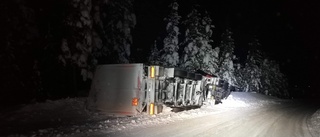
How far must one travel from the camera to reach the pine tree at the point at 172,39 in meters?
44.6

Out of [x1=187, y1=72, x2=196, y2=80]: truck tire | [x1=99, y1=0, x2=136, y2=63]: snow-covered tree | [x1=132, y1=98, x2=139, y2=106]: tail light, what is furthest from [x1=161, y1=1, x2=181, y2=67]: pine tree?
[x1=132, y1=98, x2=139, y2=106]: tail light

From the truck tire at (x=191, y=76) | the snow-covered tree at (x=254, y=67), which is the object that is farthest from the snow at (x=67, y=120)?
the snow-covered tree at (x=254, y=67)

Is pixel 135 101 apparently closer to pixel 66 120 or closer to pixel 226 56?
pixel 66 120

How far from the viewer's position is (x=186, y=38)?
147 feet

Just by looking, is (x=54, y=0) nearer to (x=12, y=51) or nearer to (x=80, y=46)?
(x=80, y=46)

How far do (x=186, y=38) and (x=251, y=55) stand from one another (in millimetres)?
21780

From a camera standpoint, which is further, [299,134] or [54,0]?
[54,0]

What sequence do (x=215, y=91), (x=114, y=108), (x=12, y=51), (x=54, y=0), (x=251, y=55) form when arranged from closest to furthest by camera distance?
(x=114, y=108) < (x=12, y=51) < (x=54, y=0) < (x=215, y=91) < (x=251, y=55)

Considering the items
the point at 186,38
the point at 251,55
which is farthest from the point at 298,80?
the point at 186,38

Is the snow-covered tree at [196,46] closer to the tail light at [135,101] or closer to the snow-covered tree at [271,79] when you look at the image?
the snow-covered tree at [271,79]

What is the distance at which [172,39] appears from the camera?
147 ft

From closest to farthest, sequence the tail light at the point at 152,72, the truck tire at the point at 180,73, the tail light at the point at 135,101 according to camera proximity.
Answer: the tail light at the point at 135,101
the tail light at the point at 152,72
the truck tire at the point at 180,73

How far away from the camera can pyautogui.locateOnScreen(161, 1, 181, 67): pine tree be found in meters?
44.6

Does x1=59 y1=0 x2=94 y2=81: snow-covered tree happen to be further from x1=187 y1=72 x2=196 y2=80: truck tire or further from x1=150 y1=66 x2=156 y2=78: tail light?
x1=150 y1=66 x2=156 y2=78: tail light
